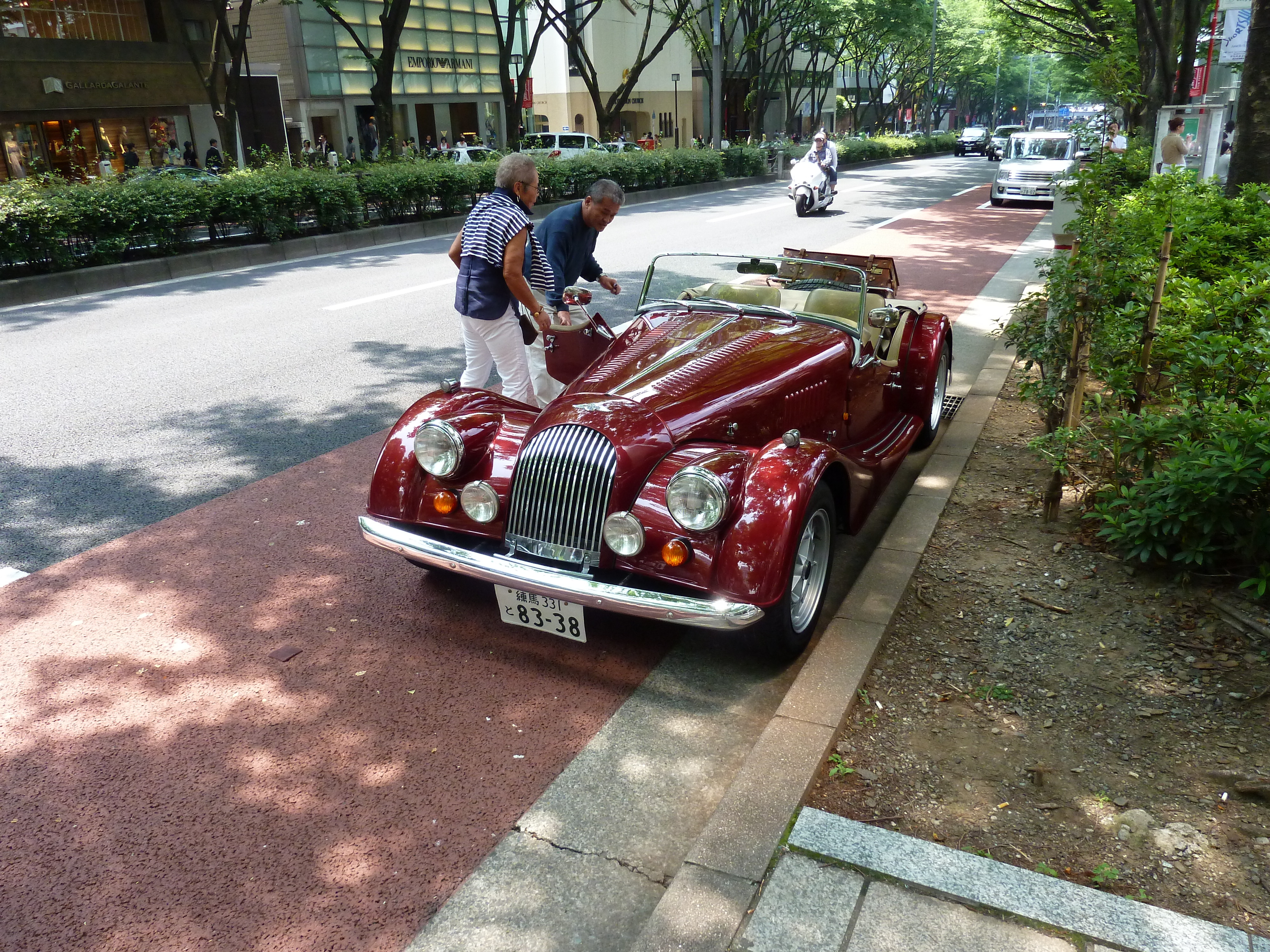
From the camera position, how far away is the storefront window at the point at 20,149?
85.2 feet

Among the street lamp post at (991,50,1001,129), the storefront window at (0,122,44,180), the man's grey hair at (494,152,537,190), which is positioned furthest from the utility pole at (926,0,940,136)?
the man's grey hair at (494,152,537,190)

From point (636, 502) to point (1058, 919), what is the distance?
6.16ft

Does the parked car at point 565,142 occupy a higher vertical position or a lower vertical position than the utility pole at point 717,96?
lower

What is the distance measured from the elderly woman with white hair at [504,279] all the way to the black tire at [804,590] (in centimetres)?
193

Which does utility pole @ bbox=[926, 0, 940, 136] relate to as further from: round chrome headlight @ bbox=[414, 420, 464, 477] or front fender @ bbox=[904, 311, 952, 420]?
round chrome headlight @ bbox=[414, 420, 464, 477]

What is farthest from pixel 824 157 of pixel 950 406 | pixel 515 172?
pixel 515 172

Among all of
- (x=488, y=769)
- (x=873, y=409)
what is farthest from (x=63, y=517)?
(x=873, y=409)

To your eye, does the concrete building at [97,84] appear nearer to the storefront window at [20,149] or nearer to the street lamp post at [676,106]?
the storefront window at [20,149]

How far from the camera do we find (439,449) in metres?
3.97

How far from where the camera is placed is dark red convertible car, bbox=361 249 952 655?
3441 millimetres

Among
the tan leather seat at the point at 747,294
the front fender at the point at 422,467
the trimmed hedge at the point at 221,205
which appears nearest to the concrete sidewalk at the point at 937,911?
the front fender at the point at 422,467

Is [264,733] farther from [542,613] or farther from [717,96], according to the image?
[717,96]

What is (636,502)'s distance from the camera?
11.7 feet

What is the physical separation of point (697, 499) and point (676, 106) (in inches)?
1690
